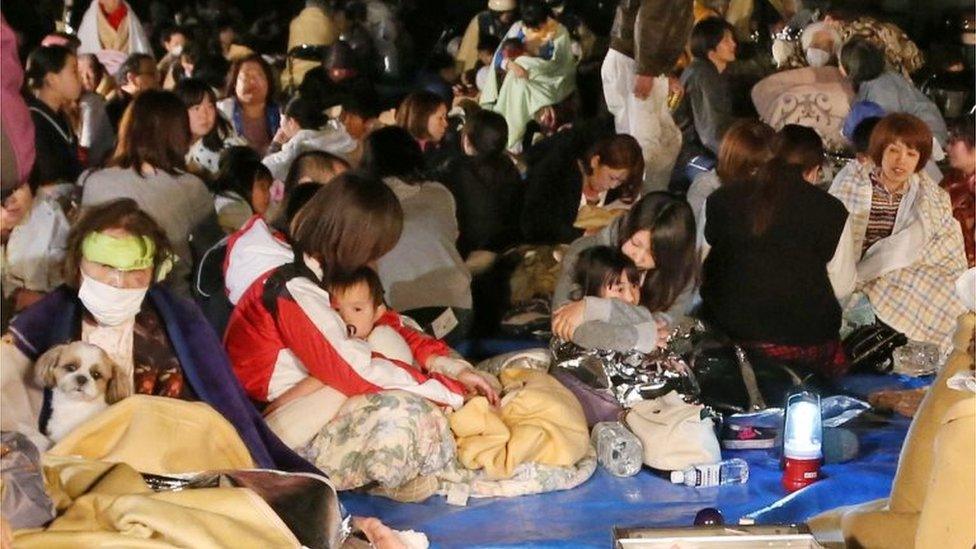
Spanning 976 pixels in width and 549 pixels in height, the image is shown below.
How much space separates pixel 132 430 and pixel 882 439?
2.36 m

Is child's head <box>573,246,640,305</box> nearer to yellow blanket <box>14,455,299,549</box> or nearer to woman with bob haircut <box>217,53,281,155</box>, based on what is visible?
yellow blanket <box>14,455,299,549</box>

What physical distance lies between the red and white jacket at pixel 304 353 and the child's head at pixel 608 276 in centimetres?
70

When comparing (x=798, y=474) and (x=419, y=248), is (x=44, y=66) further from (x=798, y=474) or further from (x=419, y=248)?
(x=798, y=474)

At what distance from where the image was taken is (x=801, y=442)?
4.62 meters

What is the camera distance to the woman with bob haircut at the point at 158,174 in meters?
5.34

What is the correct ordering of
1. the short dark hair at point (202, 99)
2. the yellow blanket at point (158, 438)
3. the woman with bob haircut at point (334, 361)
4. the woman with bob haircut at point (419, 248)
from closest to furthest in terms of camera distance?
1. the yellow blanket at point (158, 438)
2. the woman with bob haircut at point (334, 361)
3. the woman with bob haircut at point (419, 248)
4. the short dark hair at point (202, 99)

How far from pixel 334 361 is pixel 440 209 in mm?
1503

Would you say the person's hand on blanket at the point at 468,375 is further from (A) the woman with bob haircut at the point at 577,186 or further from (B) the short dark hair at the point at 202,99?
(B) the short dark hair at the point at 202,99

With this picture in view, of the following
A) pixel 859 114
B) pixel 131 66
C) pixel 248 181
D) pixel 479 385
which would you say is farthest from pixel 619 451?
pixel 131 66

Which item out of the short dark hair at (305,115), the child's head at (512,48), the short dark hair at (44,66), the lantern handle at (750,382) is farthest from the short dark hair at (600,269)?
the child's head at (512,48)

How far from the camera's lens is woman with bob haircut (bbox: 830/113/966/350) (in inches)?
229

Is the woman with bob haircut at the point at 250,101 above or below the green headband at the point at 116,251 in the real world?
below

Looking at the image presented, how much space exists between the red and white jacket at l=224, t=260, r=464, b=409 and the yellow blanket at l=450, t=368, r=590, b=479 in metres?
0.08

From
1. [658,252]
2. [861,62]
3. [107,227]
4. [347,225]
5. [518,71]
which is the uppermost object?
[107,227]
